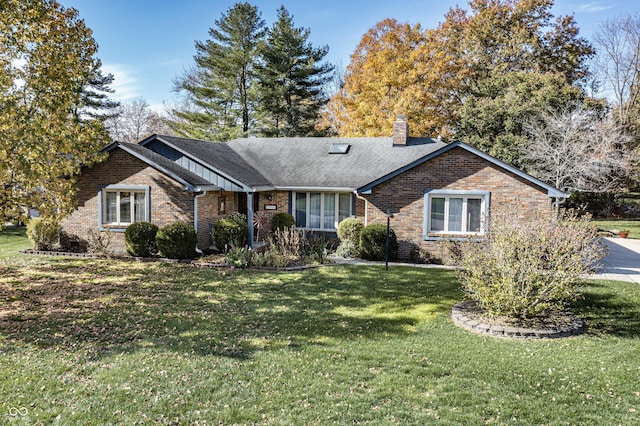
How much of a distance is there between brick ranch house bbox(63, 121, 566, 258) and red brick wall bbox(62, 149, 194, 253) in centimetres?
4

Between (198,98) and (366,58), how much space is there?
1433 cm

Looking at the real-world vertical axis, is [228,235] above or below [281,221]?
below

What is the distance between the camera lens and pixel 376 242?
1443 centimetres

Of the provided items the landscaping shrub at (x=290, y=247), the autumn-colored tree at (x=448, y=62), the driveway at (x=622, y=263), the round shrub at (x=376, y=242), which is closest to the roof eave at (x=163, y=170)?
the landscaping shrub at (x=290, y=247)

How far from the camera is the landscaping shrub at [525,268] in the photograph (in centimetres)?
769

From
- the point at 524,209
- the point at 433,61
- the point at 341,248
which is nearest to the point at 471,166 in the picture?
the point at 524,209

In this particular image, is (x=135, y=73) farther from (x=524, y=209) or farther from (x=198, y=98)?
(x=524, y=209)

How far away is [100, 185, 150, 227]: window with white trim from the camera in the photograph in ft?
51.6

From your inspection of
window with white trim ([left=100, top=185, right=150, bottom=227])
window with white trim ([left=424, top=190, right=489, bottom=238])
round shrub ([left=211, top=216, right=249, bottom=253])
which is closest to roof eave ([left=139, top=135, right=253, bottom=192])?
round shrub ([left=211, top=216, right=249, bottom=253])

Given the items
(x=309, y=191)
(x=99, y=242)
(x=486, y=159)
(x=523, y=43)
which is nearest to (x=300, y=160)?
(x=309, y=191)

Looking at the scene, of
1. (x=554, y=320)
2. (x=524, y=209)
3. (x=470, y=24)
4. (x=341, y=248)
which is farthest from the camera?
(x=470, y=24)

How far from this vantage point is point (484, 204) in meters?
14.4

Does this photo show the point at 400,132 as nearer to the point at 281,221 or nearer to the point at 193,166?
the point at 281,221

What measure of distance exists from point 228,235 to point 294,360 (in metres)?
9.15
